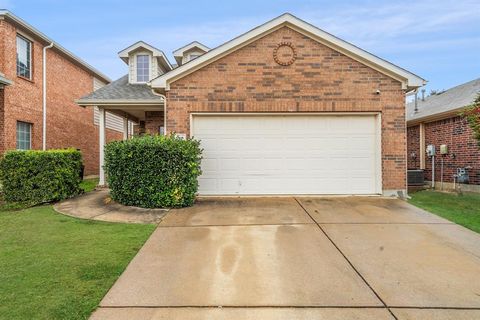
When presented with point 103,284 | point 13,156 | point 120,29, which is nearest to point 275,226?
point 103,284

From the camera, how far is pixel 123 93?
1214 centimetres

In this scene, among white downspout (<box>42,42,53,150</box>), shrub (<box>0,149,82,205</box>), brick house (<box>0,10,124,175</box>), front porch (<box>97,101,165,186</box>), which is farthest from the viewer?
white downspout (<box>42,42,53,150</box>)

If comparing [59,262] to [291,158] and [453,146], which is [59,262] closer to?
[291,158]

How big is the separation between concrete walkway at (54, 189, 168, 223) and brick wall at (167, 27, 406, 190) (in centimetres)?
258

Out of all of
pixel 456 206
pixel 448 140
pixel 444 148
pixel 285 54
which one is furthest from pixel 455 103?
pixel 285 54

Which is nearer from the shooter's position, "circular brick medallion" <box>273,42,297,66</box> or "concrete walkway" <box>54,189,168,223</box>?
"concrete walkway" <box>54,189,168,223</box>

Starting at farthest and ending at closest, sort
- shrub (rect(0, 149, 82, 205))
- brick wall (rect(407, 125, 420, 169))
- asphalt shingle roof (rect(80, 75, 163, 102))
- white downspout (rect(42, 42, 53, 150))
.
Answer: brick wall (rect(407, 125, 420, 169)) → white downspout (rect(42, 42, 53, 150)) → asphalt shingle roof (rect(80, 75, 163, 102)) → shrub (rect(0, 149, 82, 205))

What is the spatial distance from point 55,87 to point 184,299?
1416cm

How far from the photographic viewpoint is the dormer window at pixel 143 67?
1309 cm

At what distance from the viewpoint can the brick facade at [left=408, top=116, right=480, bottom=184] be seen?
1082 cm

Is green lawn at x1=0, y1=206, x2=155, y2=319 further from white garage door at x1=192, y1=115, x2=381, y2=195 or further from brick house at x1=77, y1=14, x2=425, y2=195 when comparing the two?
brick house at x1=77, y1=14, x2=425, y2=195

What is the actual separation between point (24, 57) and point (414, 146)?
16.5 m

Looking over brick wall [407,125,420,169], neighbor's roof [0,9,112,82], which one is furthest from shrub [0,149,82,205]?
brick wall [407,125,420,169]

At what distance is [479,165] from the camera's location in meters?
10.6
